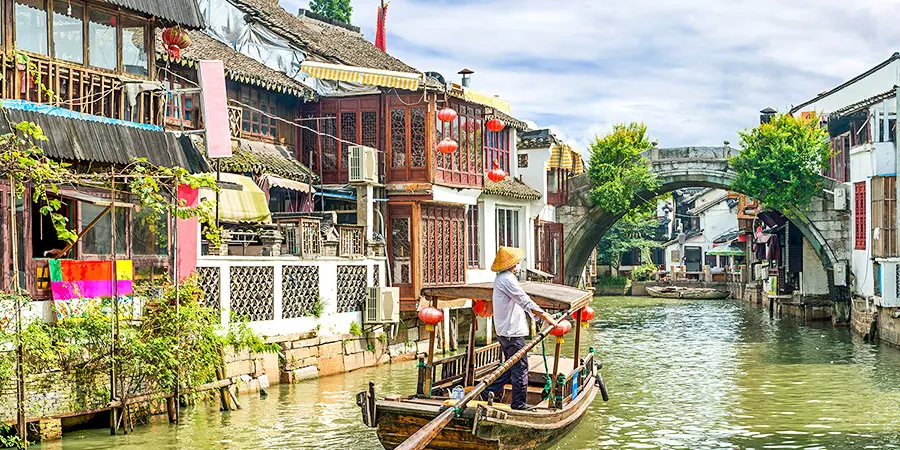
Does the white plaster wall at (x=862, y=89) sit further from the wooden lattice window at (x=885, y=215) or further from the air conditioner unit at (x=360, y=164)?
the air conditioner unit at (x=360, y=164)

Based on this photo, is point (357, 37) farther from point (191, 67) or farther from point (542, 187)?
point (191, 67)

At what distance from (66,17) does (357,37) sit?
53.4 feet

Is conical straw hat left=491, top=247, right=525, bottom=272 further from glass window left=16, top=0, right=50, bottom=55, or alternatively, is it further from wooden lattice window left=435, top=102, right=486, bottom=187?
wooden lattice window left=435, top=102, right=486, bottom=187

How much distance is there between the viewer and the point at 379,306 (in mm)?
19922

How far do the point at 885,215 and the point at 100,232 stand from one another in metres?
16.8

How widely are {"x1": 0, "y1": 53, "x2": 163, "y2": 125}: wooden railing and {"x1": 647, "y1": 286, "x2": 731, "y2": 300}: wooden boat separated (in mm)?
37513

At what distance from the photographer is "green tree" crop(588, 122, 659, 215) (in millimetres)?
34938

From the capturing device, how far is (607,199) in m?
35.0

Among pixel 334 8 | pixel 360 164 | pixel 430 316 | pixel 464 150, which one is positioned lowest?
pixel 430 316

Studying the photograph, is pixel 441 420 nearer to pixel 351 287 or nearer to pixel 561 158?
pixel 351 287

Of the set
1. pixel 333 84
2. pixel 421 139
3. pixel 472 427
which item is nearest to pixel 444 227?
pixel 421 139

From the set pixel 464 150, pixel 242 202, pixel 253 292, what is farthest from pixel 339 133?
pixel 253 292

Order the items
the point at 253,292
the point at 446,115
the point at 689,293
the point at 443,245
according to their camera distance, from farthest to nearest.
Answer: the point at 689,293, the point at 443,245, the point at 446,115, the point at 253,292

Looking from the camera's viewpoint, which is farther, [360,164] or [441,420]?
[360,164]
